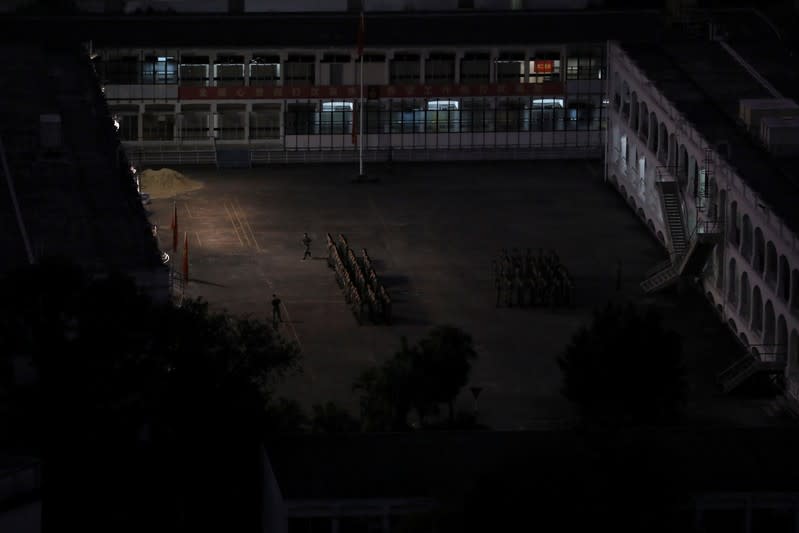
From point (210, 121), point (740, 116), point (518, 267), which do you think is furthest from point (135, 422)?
point (210, 121)

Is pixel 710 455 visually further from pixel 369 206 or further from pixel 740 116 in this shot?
pixel 369 206

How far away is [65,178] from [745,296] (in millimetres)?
30010

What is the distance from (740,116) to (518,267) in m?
14.9

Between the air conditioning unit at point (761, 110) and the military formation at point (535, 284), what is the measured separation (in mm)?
12003

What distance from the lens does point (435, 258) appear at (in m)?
129

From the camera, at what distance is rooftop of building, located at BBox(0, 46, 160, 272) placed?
101m

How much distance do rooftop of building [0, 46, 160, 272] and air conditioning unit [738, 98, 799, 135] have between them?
30.7 meters

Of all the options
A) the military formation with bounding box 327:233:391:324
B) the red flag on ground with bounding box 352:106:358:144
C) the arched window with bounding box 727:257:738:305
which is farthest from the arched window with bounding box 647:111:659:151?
the red flag on ground with bounding box 352:106:358:144

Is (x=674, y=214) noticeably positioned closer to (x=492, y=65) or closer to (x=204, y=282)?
(x=204, y=282)

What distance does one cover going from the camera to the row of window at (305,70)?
15612 cm

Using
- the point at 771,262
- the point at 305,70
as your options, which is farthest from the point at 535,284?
the point at 305,70

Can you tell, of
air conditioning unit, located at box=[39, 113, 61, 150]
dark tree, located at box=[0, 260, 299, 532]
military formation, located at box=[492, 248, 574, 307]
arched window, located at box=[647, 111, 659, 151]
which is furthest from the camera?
arched window, located at box=[647, 111, 659, 151]

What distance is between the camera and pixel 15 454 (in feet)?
246

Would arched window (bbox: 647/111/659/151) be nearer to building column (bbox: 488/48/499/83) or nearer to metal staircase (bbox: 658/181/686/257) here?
metal staircase (bbox: 658/181/686/257)
